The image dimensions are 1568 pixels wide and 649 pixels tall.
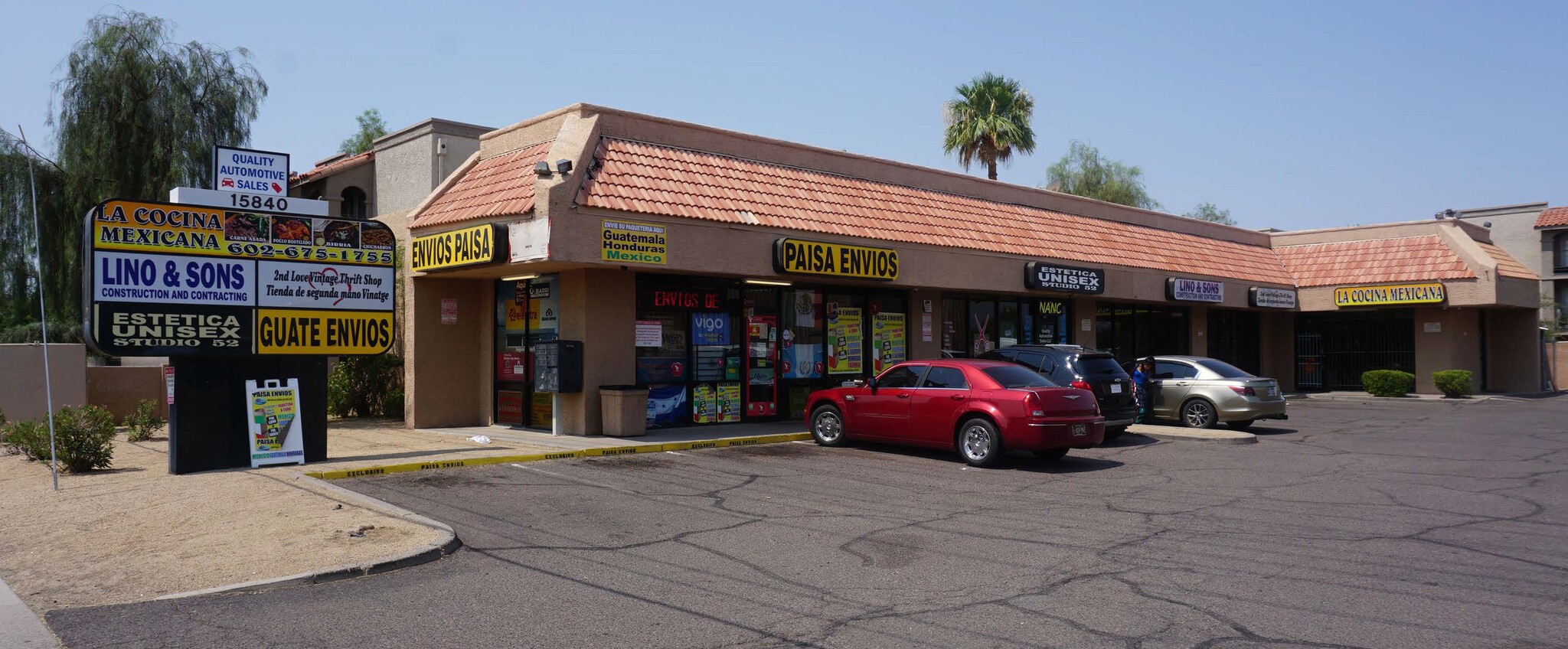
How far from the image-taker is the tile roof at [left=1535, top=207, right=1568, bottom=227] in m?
51.6

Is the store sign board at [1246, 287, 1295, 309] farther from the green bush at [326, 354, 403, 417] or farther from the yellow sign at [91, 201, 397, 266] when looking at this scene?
the yellow sign at [91, 201, 397, 266]

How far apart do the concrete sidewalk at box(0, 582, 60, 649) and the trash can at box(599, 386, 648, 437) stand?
943 centimetres

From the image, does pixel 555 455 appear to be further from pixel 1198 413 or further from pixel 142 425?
pixel 1198 413

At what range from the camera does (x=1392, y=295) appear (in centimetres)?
2973

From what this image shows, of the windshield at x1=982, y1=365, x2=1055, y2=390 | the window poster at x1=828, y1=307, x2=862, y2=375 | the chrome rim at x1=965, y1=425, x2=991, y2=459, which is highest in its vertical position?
the window poster at x1=828, y1=307, x2=862, y2=375

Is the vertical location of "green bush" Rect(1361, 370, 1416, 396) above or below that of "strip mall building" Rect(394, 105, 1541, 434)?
below

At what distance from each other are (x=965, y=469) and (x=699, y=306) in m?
6.29

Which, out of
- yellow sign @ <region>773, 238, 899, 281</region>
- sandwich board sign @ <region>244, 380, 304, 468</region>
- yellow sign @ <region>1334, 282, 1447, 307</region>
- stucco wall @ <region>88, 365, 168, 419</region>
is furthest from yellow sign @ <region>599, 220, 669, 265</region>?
yellow sign @ <region>1334, 282, 1447, 307</region>

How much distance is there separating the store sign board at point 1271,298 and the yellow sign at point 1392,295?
1.33 metres

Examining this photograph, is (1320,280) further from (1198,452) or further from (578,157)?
(578,157)

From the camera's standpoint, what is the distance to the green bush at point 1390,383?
29.6 metres

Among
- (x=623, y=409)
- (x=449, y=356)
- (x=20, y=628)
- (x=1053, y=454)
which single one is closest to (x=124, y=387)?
(x=449, y=356)

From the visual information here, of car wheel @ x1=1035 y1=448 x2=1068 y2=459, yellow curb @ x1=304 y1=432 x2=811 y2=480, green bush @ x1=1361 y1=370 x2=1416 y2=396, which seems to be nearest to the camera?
yellow curb @ x1=304 y1=432 x2=811 y2=480

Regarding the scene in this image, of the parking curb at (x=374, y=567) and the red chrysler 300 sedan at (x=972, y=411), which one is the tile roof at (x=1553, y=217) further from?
the parking curb at (x=374, y=567)
